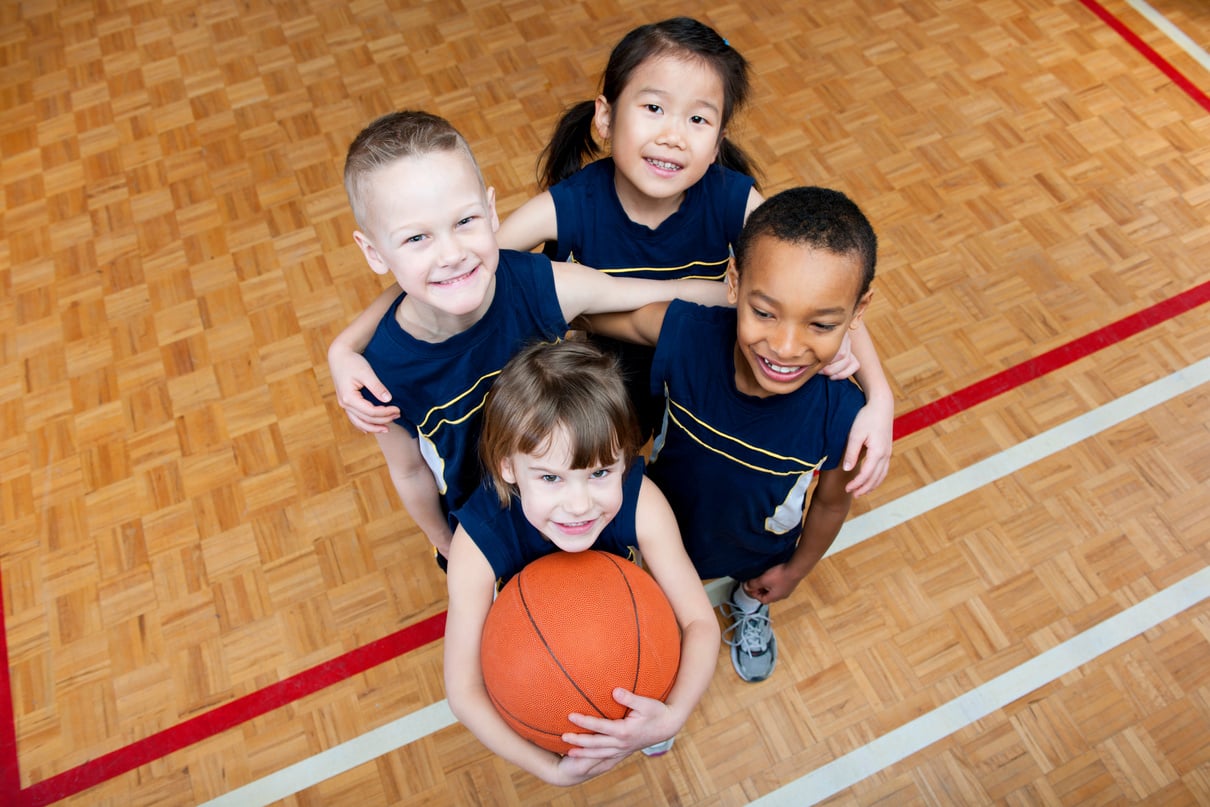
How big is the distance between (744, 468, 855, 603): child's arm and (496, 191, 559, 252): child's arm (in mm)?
796

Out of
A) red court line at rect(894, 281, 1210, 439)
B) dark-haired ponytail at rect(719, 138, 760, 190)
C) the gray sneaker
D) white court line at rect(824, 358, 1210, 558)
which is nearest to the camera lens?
dark-haired ponytail at rect(719, 138, 760, 190)

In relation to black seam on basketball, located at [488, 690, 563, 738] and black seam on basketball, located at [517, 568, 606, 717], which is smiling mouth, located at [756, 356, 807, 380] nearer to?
black seam on basketball, located at [517, 568, 606, 717]

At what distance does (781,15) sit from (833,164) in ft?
3.12

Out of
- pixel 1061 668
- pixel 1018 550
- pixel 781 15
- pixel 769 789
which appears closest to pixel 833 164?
pixel 781 15

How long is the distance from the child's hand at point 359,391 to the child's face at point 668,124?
2.18 feet

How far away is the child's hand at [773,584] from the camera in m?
2.23

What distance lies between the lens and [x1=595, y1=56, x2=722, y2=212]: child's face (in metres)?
1.81

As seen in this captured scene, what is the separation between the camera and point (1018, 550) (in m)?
2.60

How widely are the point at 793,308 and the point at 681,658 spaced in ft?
2.27

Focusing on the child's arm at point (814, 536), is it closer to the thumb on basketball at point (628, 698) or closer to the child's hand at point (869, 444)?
the child's hand at point (869, 444)

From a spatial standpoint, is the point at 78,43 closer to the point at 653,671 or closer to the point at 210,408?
the point at 210,408

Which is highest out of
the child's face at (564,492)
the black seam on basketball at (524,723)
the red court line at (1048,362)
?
the child's face at (564,492)

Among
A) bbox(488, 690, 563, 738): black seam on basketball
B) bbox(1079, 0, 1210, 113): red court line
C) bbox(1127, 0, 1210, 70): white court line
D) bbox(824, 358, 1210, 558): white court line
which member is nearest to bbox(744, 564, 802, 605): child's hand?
bbox(824, 358, 1210, 558): white court line

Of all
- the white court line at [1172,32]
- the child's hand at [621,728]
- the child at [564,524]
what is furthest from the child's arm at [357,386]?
the white court line at [1172,32]
